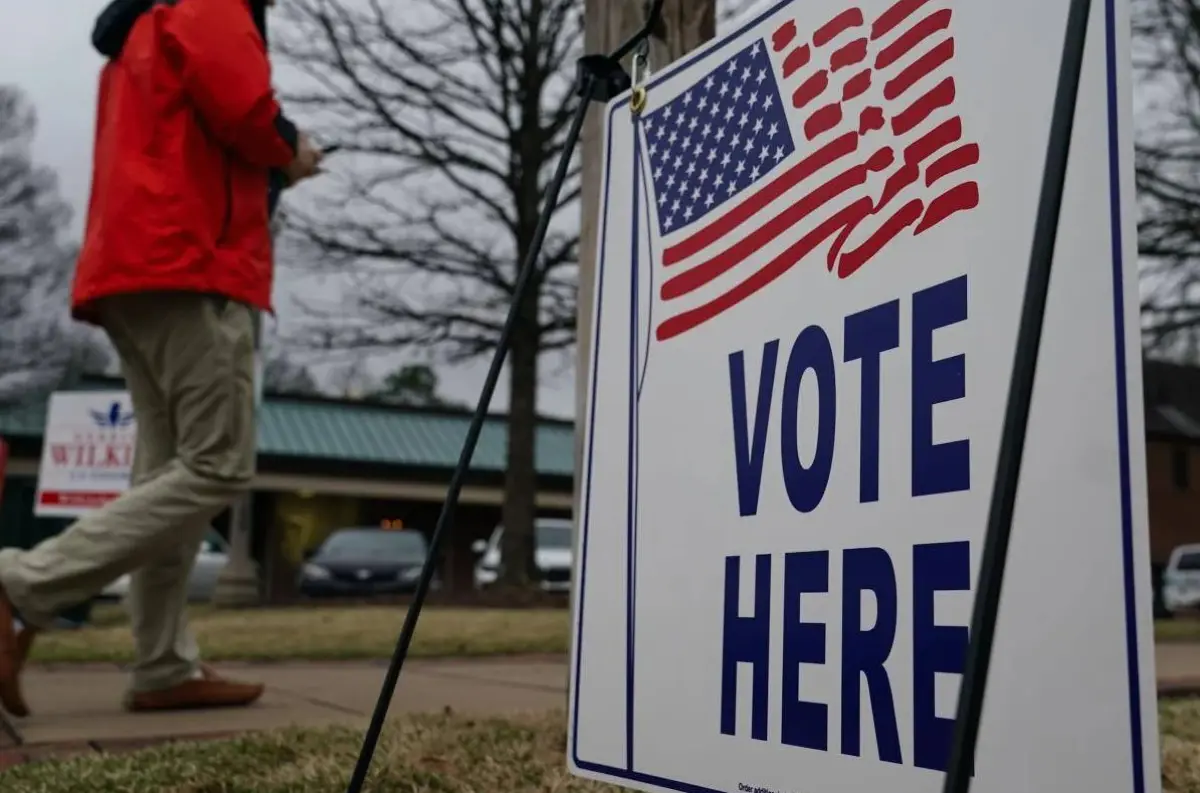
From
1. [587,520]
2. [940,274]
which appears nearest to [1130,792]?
[940,274]

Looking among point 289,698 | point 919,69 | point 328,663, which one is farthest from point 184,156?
point 328,663

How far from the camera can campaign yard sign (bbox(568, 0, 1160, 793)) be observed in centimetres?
100

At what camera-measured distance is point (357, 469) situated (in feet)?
87.1

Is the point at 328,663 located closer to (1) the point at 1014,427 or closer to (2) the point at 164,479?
(2) the point at 164,479

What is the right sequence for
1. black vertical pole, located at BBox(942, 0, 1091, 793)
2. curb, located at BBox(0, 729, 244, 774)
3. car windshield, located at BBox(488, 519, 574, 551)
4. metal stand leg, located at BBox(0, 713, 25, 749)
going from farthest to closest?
car windshield, located at BBox(488, 519, 574, 551) → metal stand leg, located at BBox(0, 713, 25, 749) → curb, located at BBox(0, 729, 244, 774) → black vertical pole, located at BBox(942, 0, 1091, 793)

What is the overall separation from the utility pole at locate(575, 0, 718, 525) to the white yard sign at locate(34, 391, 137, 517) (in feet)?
31.3

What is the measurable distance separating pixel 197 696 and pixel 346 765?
1.32 meters

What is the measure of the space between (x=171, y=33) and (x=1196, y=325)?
43.1ft

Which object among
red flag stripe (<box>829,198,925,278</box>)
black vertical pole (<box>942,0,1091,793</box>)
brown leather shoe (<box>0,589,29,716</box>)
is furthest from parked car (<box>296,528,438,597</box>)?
black vertical pole (<box>942,0,1091,793</box>)

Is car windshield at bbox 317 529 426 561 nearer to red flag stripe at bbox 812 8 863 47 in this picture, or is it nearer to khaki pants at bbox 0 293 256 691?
khaki pants at bbox 0 293 256 691

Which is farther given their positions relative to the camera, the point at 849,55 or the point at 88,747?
the point at 88,747

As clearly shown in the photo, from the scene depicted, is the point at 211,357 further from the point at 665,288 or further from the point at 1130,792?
the point at 1130,792

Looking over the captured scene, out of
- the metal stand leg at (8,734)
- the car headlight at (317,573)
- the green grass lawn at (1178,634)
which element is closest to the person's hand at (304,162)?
the metal stand leg at (8,734)

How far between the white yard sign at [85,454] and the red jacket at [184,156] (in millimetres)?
8482
